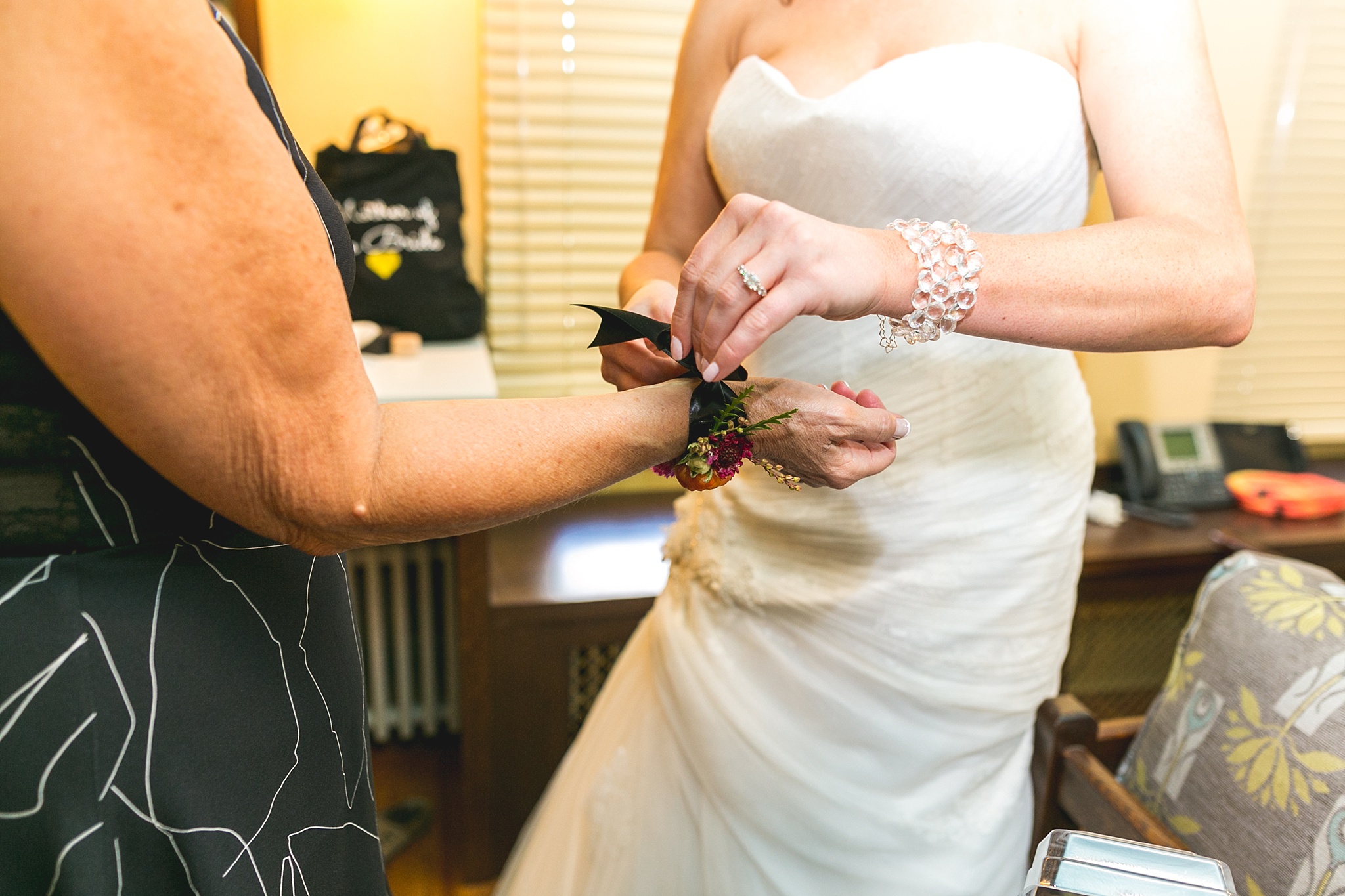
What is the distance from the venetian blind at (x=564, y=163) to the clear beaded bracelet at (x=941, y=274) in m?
1.50

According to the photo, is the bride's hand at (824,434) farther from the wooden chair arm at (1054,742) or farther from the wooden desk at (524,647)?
the wooden desk at (524,647)

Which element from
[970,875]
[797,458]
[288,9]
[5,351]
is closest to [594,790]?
[970,875]

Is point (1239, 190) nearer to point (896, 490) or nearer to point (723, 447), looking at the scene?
point (896, 490)

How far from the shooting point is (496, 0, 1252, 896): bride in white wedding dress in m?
0.94

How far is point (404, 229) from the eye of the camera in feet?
6.66

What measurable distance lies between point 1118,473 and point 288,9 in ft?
7.80

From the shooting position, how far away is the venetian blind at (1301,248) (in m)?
2.39

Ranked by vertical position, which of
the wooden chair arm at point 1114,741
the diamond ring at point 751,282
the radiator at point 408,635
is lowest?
the radiator at point 408,635

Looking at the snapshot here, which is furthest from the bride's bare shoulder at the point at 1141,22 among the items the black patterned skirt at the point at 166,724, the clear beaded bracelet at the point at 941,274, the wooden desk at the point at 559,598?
the wooden desk at the point at 559,598

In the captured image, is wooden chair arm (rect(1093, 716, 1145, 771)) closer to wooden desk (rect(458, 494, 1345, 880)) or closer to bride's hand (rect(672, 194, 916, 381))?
bride's hand (rect(672, 194, 916, 381))

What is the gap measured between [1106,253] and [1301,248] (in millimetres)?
2222

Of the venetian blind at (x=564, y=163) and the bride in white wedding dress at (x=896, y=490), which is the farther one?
the venetian blind at (x=564, y=163)

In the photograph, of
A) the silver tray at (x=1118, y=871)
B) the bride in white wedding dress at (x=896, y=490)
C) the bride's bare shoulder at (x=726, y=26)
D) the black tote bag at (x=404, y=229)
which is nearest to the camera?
the silver tray at (x=1118, y=871)

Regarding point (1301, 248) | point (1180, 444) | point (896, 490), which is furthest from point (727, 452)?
point (1301, 248)
